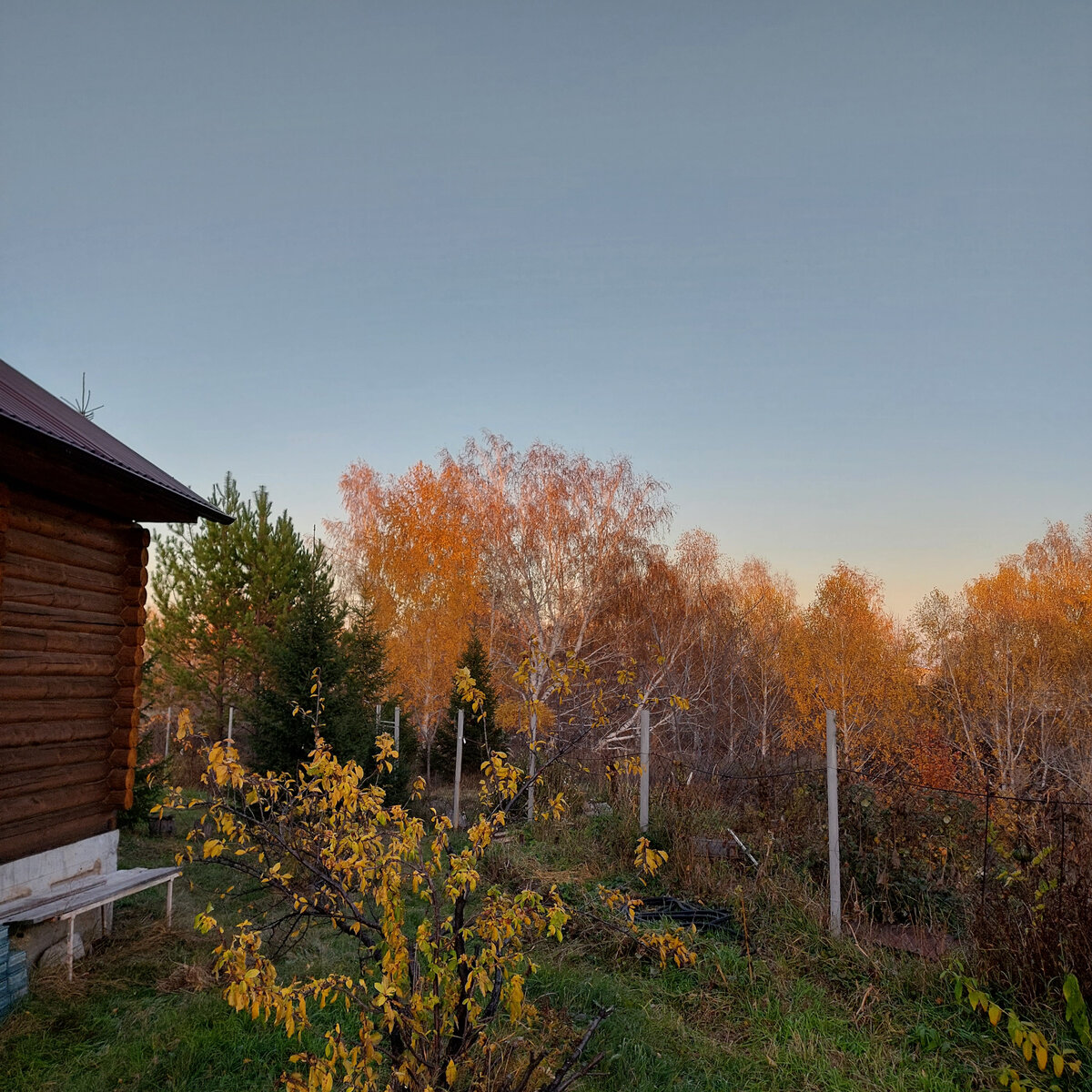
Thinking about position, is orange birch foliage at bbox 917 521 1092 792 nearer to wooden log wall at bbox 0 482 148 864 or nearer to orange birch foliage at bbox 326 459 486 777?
orange birch foliage at bbox 326 459 486 777

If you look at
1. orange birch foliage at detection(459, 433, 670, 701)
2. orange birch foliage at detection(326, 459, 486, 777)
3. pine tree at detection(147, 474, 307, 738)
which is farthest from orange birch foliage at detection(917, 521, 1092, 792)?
pine tree at detection(147, 474, 307, 738)

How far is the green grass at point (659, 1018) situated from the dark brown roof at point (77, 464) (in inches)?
134

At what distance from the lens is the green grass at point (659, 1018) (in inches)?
149

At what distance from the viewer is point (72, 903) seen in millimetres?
5086

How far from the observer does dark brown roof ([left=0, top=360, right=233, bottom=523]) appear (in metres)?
4.57

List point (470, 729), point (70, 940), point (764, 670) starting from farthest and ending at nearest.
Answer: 1. point (764, 670)
2. point (470, 729)
3. point (70, 940)

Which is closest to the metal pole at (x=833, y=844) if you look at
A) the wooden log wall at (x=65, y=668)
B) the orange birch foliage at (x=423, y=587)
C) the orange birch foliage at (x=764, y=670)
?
the wooden log wall at (x=65, y=668)

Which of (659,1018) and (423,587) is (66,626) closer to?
(659,1018)

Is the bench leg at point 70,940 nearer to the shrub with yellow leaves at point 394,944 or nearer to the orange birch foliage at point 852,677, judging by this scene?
the shrub with yellow leaves at point 394,944

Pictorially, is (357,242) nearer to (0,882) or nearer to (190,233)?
(190,233)

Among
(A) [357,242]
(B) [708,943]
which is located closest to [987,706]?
(B) [708,943]

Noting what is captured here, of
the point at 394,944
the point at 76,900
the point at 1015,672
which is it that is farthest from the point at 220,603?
the point at 1015,672

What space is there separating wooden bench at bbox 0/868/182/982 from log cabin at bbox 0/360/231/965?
0.50 feet

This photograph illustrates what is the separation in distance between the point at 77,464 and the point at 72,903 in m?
3.07
